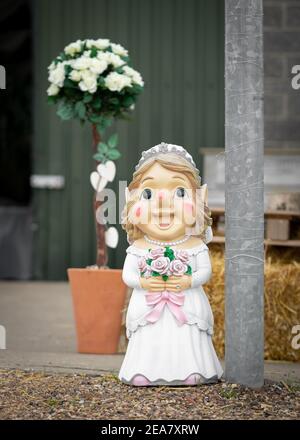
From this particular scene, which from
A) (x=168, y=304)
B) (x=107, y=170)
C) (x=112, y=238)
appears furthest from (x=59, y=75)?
(x=168, y=304)

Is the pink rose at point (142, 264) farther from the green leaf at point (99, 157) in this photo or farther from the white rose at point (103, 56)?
the white rose at point (103, 56)

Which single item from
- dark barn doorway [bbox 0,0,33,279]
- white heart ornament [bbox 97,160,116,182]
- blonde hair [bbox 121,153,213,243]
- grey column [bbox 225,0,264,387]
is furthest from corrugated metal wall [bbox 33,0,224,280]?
grey column [bbox 225,0,264,387]

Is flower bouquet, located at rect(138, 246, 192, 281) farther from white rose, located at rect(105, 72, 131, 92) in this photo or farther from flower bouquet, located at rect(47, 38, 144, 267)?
white rose, located at rect(105, 72, 131, 92)

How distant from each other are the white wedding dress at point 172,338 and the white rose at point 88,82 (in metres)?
1.19

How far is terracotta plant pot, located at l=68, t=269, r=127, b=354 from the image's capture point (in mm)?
5008

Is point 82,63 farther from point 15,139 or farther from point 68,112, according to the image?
point 15,139

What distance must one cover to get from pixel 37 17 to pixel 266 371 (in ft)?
14.5

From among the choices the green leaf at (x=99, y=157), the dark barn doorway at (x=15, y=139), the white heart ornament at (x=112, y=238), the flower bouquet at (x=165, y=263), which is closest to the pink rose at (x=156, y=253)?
the flower bouquet at (x=165, y=263)

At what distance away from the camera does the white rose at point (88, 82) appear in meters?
4.94

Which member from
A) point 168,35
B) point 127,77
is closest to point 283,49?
point 168,35

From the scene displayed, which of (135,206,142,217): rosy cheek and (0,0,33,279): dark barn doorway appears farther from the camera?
(0,0,33,279): dark barn doorway

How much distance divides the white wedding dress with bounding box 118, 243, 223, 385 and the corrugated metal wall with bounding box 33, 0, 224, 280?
350 cm
